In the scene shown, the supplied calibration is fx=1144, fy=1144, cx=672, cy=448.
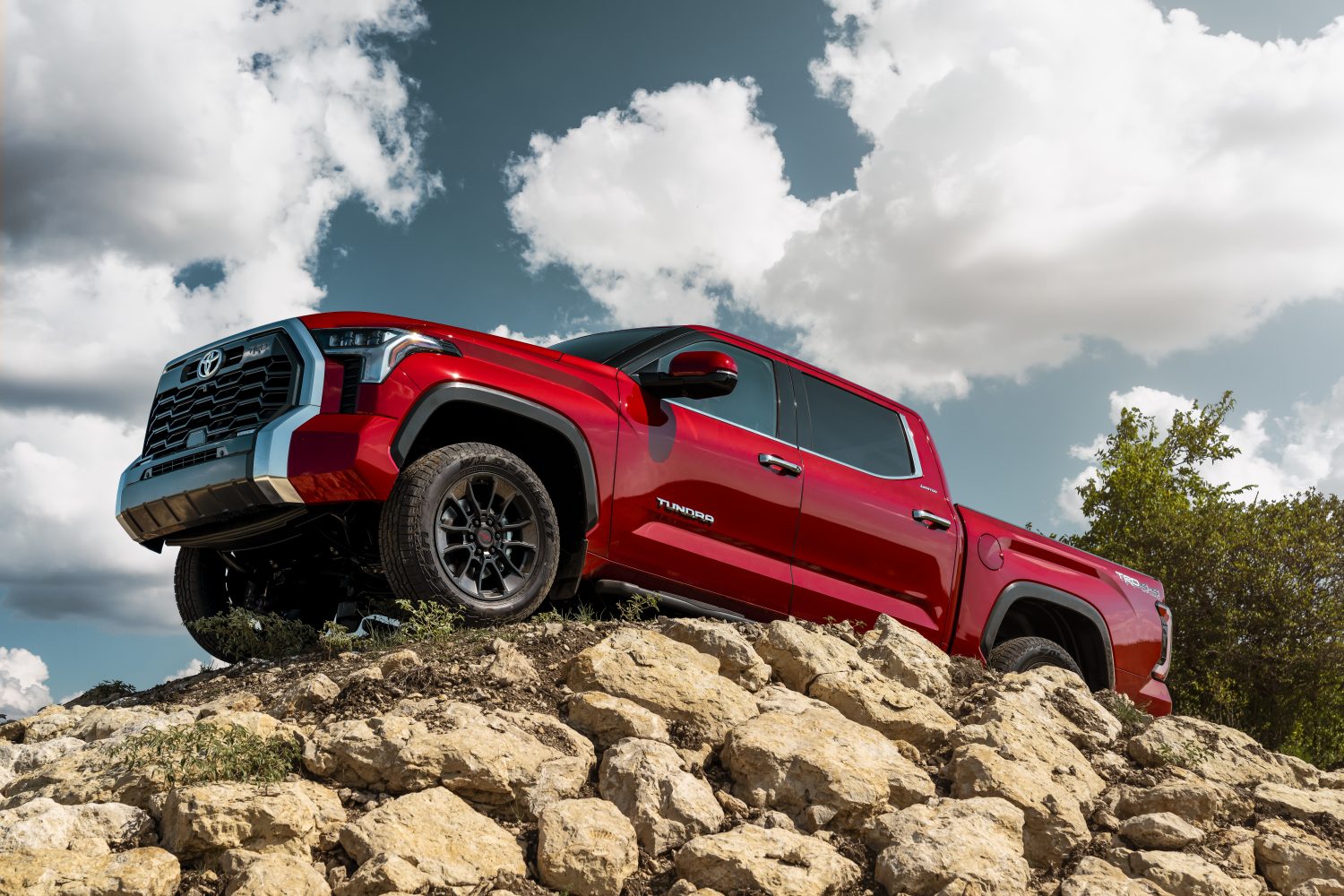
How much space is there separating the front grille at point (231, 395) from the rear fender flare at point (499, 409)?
56 cm

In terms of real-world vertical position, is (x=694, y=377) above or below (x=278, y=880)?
above

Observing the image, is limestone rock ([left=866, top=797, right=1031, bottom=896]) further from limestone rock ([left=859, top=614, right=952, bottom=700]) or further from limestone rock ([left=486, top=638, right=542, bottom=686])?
limestone rock ([left=486, top=638, right=542, bottom=686])

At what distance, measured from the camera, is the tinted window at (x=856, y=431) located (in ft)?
23.1

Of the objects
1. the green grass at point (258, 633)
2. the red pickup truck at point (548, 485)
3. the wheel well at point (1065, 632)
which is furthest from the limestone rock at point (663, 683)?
the wheel well at point (1065, 632)

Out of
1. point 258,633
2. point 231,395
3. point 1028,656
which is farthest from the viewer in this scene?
point 1028,656

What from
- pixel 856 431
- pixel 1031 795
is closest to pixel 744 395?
pixel 856 431

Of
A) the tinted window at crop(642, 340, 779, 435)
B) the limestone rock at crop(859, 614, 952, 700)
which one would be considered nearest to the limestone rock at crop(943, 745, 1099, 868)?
the limestone rock at crop(859, 614, 952, 700)

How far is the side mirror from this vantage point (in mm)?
5902

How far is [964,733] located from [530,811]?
2234mm

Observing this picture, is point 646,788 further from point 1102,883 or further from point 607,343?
point 607,343

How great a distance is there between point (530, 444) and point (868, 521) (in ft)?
7.17

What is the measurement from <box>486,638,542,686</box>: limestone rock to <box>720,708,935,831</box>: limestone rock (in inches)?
34.9

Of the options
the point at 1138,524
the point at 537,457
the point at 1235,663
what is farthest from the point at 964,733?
the point at 1138,524

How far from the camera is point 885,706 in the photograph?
212 inches
